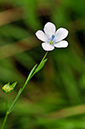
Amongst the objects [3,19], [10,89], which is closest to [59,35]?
[10,89]

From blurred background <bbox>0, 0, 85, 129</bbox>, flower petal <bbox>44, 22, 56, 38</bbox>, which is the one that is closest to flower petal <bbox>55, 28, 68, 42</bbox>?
flower petal <bbox>44, 22, 56, 38</bbox>

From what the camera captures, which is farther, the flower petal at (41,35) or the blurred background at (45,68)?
the blurred background at (45,68)

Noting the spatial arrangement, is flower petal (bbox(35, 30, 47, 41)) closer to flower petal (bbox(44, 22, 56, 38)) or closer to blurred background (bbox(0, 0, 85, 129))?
flower petal (bbox(44, 22, 56, 38))

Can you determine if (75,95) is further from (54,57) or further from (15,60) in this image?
(15,60)

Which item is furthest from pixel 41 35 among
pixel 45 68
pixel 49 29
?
pixel 45 68

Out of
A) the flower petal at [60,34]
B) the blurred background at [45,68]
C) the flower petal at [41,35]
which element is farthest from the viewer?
the blurred background at [45,68]

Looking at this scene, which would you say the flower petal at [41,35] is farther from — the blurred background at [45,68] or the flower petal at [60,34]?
the blurred background at [45,68]

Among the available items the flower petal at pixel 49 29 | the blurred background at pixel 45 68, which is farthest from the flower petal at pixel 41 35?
the blurred background at pixel 45 68

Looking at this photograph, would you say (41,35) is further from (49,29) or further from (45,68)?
(45,68)
